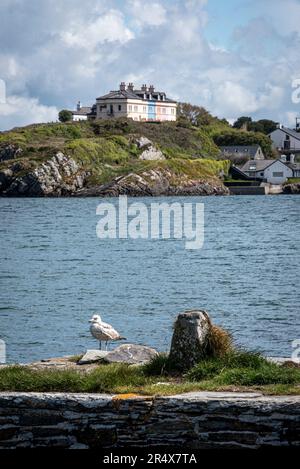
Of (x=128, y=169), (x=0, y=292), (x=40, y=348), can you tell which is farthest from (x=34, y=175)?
(x=40, y=348)

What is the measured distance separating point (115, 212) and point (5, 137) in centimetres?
7012

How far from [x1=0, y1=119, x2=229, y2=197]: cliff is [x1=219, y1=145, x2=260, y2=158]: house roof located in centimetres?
575

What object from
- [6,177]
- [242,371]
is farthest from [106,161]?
[242,371]

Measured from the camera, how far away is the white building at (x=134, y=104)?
619ft

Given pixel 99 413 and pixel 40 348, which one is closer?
pixel 99 413

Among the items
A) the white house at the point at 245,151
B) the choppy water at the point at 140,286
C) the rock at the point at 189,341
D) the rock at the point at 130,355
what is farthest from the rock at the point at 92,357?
the white house at the point at 245,151

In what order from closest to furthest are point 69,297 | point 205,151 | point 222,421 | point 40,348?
point 222,421
point 40,348
point 69,297
point 205,151

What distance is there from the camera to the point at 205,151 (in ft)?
599

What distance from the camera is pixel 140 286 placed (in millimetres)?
39531

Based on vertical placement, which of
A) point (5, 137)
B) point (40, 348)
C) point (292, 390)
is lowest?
point (40, 348)

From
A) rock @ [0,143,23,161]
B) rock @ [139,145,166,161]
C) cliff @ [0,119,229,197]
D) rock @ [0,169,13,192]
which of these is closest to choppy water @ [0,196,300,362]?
cliff @ [0,119,229,197]

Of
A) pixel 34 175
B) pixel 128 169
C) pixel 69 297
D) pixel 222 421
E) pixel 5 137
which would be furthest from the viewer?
pixel 5 137
